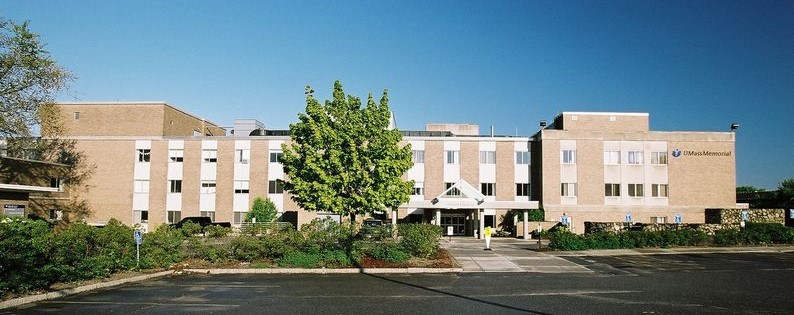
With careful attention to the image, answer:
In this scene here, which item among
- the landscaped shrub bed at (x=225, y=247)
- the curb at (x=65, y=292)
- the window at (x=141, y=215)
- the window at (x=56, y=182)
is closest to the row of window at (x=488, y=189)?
the window at (x=141, y=215)

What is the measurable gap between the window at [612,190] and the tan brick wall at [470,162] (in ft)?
36.2

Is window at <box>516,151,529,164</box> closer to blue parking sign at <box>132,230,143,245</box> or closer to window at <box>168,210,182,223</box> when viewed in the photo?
window at <box>168,210,182,223</box>

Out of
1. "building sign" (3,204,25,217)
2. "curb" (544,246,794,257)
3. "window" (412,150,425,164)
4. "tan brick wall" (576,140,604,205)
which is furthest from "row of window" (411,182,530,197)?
"building sign" (3,204,25,217)

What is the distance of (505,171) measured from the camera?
53.9 meters

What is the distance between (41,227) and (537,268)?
16.9m

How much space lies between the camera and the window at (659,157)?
5322 centimetres

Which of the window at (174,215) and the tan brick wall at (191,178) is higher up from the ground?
the tan brick wall at (191,178)

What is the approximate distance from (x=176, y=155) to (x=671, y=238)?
39.8 m

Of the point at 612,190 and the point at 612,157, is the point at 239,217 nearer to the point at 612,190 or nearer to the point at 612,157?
the point at 612,190

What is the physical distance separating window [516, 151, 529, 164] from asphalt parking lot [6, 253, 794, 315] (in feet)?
104

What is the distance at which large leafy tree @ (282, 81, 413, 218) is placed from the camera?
93.6 ft

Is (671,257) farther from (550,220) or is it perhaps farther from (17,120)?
(17,120)

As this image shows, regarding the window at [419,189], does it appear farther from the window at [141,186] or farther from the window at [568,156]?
the window at [141,186]

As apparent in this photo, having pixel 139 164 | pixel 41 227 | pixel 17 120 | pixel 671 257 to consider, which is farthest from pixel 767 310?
pixel 139 164
